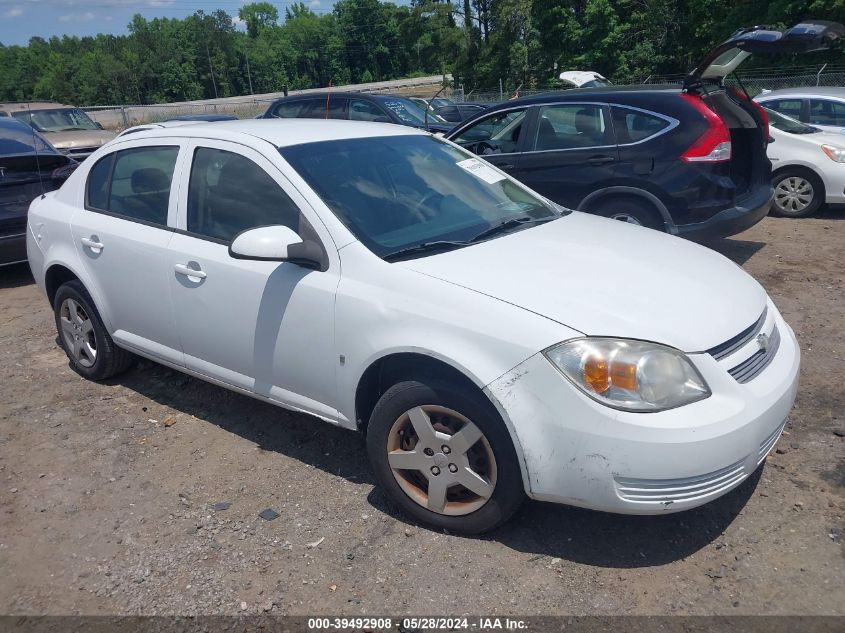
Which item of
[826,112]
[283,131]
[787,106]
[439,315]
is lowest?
[826,112]

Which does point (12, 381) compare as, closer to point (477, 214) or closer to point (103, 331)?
point (103, 331)

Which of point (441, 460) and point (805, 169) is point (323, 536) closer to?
point (441, 460)

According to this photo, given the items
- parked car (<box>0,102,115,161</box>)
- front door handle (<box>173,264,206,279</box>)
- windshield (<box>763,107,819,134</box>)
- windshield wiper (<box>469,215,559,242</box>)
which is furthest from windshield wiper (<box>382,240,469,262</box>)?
parked car (<box>0,102,115,161</box>)

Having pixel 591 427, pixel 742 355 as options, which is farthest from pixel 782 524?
pixel 591 427

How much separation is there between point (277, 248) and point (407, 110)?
32.4 ft

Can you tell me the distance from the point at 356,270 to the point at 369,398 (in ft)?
1.97

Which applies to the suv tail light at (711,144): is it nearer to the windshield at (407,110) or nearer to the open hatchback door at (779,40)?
the open hatchback door at (779,40)

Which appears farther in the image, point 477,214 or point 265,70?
point 265,70

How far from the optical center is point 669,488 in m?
2.66

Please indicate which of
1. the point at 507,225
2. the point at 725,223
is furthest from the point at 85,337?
the point at 725,223

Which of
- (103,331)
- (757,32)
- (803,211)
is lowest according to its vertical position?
(803,211)

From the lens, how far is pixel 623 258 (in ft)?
11.1

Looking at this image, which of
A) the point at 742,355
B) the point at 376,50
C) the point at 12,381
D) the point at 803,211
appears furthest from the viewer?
the point at 376,50

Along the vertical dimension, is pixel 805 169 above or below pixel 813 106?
below
